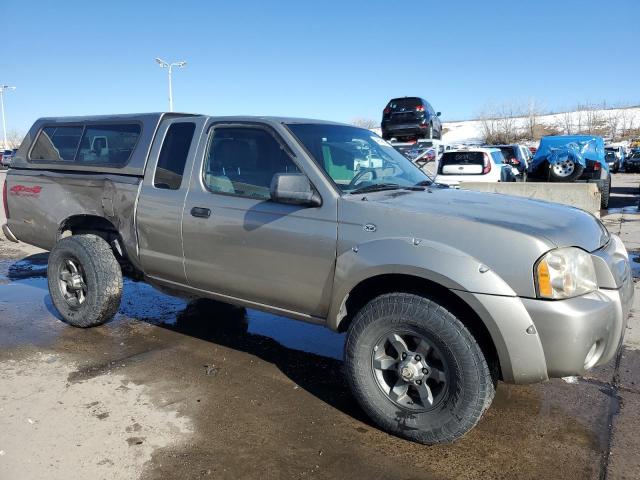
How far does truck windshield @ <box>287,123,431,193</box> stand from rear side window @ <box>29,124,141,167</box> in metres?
1.70

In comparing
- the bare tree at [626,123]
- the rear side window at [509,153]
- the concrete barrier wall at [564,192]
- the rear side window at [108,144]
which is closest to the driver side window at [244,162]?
the rear side window at [108,144]

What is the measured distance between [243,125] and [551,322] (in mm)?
2501

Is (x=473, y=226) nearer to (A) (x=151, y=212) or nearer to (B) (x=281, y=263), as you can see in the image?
(B) (x=281, y=263)

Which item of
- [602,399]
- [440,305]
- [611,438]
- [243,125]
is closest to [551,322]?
[440,305]

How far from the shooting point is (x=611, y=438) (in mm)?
3078

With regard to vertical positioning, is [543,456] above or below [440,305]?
below

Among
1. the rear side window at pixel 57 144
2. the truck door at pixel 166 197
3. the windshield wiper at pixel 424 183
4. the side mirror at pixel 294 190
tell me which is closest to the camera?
the side mirror at pixel 294 190

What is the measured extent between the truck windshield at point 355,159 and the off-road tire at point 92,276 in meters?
2.16

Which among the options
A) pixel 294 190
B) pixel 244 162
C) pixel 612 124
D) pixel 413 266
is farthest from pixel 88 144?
pixel 612 124

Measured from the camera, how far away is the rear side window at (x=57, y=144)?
4.98 meters

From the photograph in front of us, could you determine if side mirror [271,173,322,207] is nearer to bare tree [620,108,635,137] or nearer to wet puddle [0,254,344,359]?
wet puddle [0,254,344,359]

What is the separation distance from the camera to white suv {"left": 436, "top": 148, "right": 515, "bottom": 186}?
1285cm

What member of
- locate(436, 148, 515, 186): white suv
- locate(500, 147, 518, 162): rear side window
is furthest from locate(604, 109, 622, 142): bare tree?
locate(436, 148, 515, 186): white suv

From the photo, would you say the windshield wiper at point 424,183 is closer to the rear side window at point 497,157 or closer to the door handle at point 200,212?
the door handle at point 200,212
